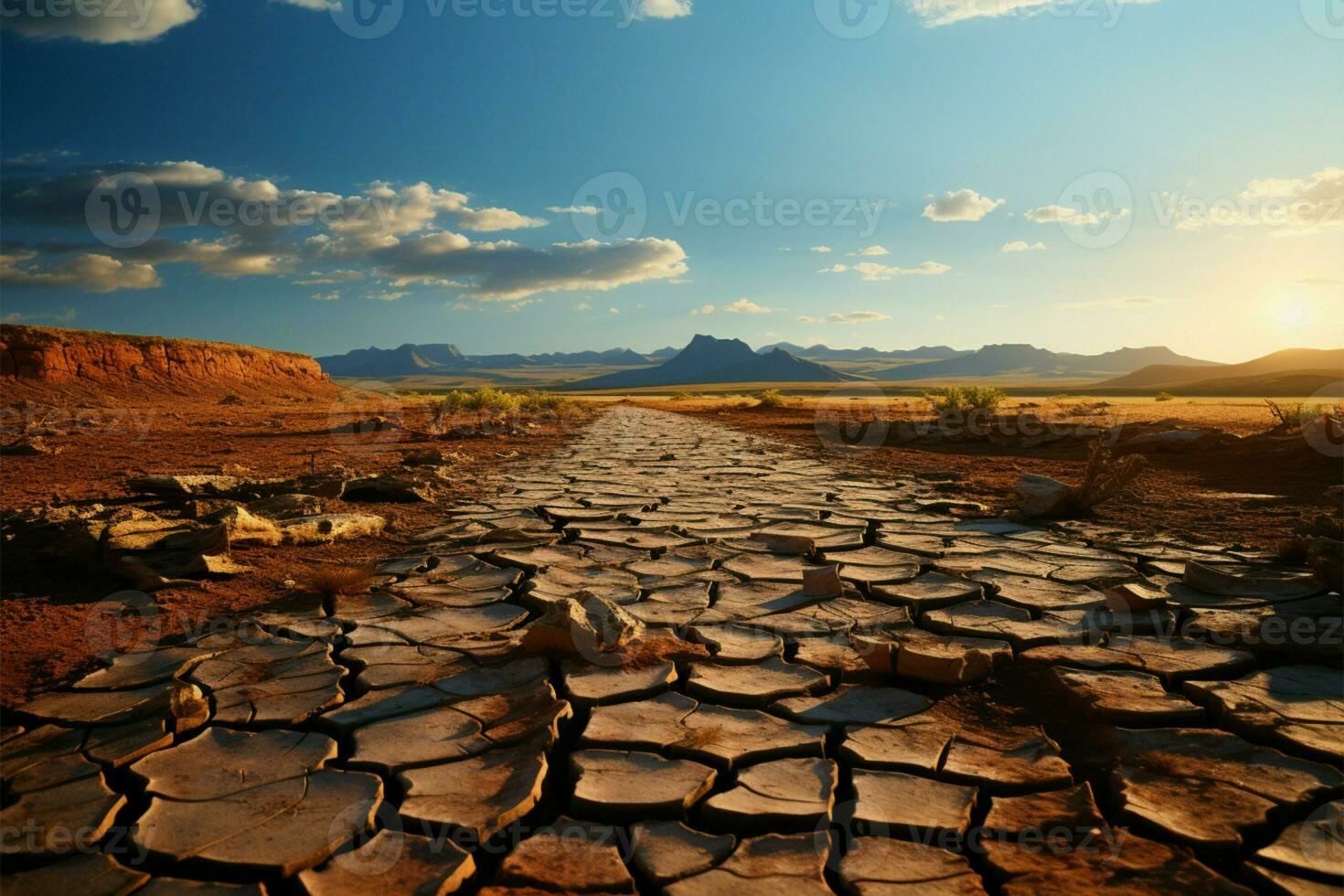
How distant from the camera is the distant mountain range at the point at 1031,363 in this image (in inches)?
6510

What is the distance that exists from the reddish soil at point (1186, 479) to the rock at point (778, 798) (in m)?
3.66

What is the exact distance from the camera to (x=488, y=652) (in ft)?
8.83

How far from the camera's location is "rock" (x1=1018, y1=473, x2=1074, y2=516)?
501cm

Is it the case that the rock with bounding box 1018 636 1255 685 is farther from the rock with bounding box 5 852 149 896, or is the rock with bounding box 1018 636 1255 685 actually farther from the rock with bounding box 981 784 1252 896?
the rock with bounding box 5 852 149 896

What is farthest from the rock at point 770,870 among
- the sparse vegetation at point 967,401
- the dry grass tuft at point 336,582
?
the sparse vegetation at point 967,401

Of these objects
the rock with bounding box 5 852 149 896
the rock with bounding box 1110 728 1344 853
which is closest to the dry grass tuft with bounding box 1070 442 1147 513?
the rock with bounding box 1110 728 1344 853

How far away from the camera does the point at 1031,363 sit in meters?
182

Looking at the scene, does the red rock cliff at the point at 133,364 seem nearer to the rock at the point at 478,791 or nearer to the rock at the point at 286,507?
the rock at the point at 286,507

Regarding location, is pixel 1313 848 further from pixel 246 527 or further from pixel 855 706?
pixel 246 527

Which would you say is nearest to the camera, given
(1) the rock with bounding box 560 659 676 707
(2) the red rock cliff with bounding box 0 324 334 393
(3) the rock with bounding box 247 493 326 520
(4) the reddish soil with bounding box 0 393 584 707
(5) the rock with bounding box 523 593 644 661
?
(1) the rock with bounding box 560 659 676 707

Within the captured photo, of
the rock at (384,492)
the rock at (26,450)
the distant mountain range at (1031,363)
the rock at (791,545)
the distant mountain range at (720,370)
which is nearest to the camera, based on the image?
the rock at (791,545)

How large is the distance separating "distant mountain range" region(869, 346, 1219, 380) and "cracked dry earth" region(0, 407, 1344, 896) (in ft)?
531

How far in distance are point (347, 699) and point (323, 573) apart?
1218 mm


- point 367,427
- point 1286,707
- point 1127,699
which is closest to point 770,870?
point 1127,699
